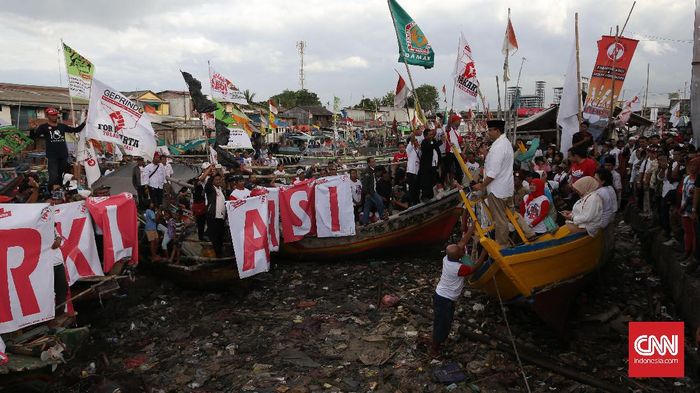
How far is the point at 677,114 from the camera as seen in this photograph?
105ft

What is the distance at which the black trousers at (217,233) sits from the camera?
9.19 metres

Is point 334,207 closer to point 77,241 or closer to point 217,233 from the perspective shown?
point 217,233

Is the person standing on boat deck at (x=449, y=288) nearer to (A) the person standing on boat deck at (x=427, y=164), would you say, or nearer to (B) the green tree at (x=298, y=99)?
(A) the person standing on boat deck at (x=427, y=164)

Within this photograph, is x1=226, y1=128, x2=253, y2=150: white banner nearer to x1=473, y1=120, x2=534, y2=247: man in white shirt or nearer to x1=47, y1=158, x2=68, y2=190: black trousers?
x1=47, y1=158, x2=68, y2=190: black trousers

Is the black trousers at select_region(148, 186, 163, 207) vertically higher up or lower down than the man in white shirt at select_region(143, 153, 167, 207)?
lower down

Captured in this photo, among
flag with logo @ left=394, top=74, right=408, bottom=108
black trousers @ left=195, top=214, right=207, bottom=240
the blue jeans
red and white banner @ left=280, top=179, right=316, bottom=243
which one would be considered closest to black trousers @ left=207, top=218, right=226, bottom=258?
black trousers @ left=195, top=214, right=207, bottom=240

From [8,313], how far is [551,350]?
6914 mm

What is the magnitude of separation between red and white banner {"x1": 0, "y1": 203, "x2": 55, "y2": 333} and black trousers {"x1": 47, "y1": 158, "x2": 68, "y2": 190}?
177 inches

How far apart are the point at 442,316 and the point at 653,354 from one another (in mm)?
2588

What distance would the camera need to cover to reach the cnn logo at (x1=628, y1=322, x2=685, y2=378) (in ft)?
18.9

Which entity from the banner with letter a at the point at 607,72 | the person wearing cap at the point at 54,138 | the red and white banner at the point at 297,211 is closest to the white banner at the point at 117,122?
the person wearing cap at the point at 54,138

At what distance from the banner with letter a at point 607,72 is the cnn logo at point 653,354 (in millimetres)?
7419

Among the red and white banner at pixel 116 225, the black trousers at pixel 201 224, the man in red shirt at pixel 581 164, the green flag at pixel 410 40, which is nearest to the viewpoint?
the red and white banner at pixel 116 225

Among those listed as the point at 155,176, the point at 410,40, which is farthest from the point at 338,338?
the point at 155,176
